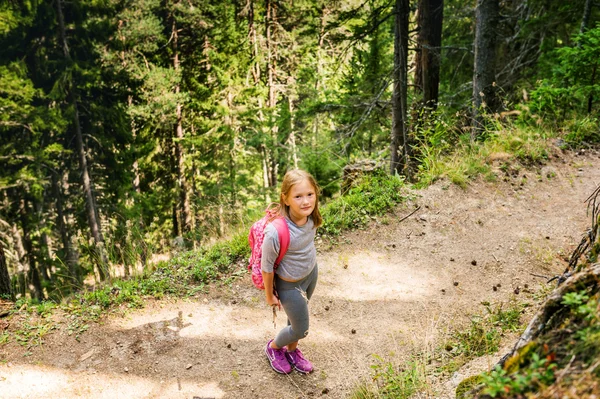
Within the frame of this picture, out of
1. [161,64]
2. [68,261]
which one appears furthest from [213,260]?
[161,64]

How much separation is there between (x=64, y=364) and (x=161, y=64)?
17.3 metres

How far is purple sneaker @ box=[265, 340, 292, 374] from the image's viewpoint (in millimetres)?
3736

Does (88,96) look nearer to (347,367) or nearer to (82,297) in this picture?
(82,297)

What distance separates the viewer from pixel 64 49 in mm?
15938

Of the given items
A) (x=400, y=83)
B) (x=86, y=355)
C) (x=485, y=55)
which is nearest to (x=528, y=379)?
(x=86, y=355)

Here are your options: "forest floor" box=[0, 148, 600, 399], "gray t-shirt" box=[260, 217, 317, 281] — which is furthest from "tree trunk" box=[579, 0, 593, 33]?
"gray t-shirt" box=[260, 217, 317, 281]

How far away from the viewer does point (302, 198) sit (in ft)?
10.1

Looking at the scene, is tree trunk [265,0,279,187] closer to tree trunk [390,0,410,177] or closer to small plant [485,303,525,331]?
tree trunk [390,0,410,177]

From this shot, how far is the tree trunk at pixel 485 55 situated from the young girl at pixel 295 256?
537 cm

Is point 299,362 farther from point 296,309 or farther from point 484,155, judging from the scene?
point 484,155

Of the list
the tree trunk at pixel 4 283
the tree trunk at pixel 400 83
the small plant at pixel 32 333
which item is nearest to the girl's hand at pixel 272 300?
the small plant at pixel 32 333

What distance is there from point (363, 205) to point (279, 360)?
345cm

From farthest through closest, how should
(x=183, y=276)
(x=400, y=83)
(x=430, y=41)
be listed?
(x=430, y=41) < (x=400, y=83) < (x=183, y=276)

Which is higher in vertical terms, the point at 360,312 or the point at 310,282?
the point at 310,282
